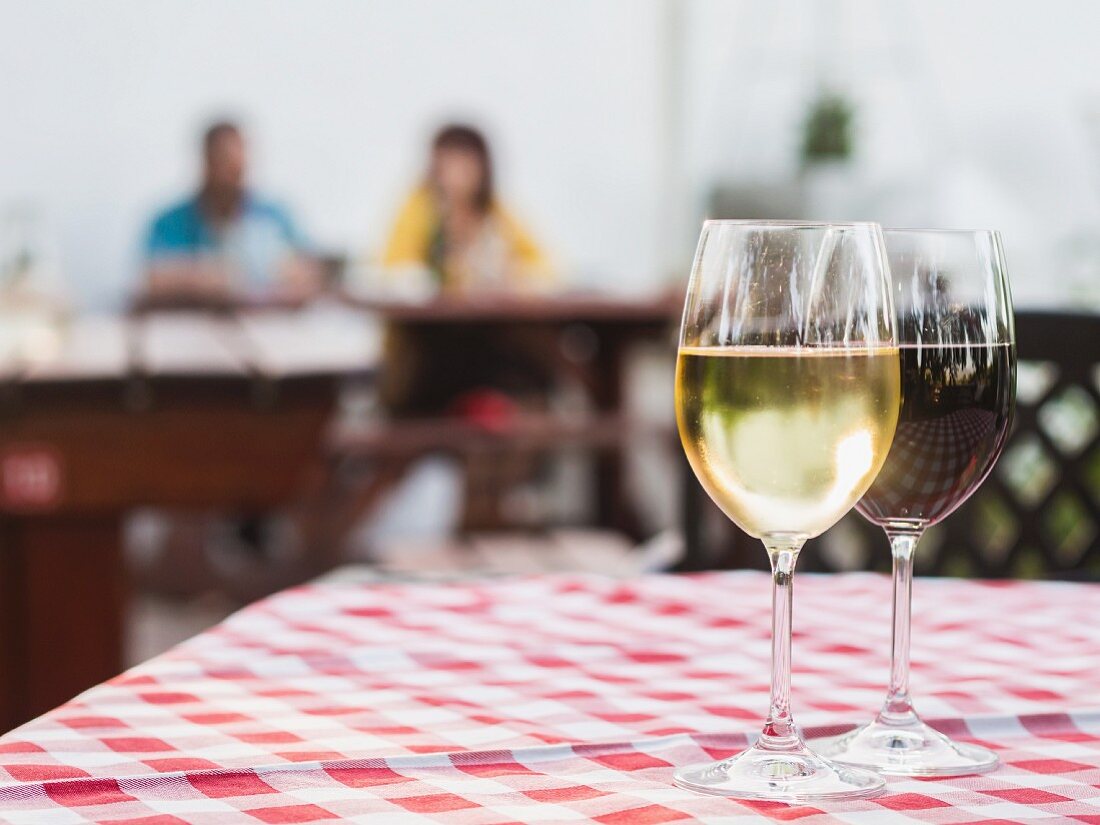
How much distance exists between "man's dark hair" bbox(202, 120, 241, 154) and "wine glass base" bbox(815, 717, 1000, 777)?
503 centimetres

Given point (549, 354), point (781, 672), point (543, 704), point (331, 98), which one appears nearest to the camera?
point (781, 672)

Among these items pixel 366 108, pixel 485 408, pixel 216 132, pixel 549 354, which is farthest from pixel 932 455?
pixel 366 108

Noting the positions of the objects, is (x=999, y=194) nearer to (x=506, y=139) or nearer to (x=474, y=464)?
(x=474, y=464)

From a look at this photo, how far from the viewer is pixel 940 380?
1.83 feet

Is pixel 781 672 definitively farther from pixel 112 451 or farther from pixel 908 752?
pixel 112 451

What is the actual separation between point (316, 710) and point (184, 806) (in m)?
0.13

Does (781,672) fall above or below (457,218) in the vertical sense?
below

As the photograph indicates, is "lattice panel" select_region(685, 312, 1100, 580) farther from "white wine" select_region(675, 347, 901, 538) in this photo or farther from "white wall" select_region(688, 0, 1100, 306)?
"white wall" select_region(688, 0, 1100, 306)

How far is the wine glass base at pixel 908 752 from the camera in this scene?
20.3 inches

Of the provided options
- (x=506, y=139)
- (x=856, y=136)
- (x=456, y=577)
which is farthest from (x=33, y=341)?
(x=506, y=139)

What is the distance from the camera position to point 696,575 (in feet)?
2.93

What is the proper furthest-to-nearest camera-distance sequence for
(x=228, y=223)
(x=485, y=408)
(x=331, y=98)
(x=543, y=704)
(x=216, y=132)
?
1. (x=331, y=98)
2. (x=228, y=223)
3. (x=216, y=132)
4. (x=485, y=408)
5. (x=543, y=704)

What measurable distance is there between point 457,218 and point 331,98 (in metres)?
1.28

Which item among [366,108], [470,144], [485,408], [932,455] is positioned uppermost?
[366,108]
